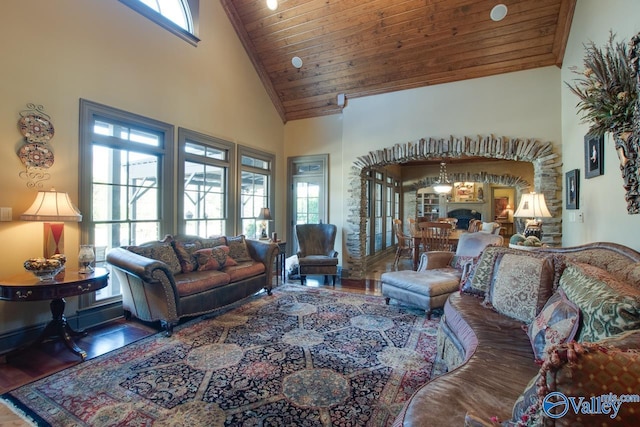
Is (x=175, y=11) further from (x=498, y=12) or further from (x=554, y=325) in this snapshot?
(x=554, y=325)

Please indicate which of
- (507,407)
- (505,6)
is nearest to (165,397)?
(507,407)

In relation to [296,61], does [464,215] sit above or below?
below

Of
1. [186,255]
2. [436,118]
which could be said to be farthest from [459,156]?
[186,255]

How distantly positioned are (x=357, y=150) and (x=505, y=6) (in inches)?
112

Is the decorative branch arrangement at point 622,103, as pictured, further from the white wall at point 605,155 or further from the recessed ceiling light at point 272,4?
the recessed ceiling light at point 272,4

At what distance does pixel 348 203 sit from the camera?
19.3ft

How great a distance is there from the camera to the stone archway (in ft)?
13.8

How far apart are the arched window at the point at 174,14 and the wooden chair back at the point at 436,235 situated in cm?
461

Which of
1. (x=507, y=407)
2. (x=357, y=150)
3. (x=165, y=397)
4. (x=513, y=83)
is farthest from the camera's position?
(x=357, y=150)

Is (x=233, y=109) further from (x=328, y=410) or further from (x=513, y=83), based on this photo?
(x=328, y=410)

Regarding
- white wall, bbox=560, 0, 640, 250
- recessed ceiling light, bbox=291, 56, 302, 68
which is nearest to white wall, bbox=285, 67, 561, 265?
→ white wall, bbox=560, 0, 640, 250

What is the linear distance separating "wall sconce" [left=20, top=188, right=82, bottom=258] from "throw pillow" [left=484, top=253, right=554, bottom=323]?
12.0 feet

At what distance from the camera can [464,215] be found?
11.1 m

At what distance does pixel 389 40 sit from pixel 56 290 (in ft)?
16.4
